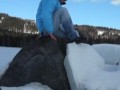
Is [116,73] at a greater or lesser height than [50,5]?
lesser

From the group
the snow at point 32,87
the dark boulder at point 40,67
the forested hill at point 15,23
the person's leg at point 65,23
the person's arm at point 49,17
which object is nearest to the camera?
the snow at point 32,87

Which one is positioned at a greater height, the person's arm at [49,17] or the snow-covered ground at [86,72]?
the person's arm at [49,17]

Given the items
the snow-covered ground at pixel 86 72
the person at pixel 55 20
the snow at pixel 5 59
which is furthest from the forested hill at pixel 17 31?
the snow-covered ground at pixel 86 72

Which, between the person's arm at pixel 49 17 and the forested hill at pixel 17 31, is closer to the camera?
the person's arm at pixel 49 17

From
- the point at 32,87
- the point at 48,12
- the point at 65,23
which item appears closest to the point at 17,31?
the point at 65,23

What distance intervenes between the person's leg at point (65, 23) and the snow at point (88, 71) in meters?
0.33

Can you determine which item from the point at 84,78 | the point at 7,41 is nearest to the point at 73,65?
the point at 84,78

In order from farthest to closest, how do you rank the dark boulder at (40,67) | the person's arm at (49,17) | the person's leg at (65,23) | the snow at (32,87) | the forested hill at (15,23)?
1. the forested hill at (15,23)
2. the person's leg at (65,23)
3. the person's arm at (49,17)
4. the dark boulder at (40,67)
5. the snow at (32,87)

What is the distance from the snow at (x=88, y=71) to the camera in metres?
7.21

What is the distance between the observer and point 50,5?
26.5ft

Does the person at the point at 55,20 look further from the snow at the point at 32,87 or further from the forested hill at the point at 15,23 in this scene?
the forested hill at the point at 15,23

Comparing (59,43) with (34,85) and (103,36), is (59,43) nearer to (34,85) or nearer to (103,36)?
(34,85)

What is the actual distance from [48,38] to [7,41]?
2315 cm

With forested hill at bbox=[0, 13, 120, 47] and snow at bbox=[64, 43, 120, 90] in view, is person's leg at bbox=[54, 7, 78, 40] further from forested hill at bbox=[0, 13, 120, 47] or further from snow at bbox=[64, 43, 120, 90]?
forested hill at bbox=[0, 13, 120, 47]
